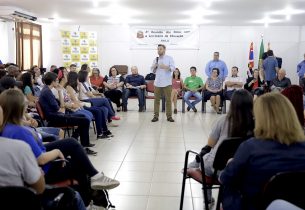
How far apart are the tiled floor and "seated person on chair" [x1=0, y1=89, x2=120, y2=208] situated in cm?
45

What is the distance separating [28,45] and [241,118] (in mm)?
11231

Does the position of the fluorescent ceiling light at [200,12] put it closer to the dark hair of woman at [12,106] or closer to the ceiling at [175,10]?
the ceiling at [175,10]

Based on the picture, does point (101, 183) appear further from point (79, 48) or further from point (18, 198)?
point (79, 48)

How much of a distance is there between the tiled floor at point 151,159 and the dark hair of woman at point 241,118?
927mm

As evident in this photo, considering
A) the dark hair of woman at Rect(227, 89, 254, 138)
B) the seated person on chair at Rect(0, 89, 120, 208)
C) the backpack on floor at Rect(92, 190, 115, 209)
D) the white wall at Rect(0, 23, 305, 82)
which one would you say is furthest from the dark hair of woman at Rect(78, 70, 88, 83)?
the white wall at Rect(0, 23, 305, 82)

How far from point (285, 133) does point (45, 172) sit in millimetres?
1753

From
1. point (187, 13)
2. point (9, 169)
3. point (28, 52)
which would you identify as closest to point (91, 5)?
point (187, 13)

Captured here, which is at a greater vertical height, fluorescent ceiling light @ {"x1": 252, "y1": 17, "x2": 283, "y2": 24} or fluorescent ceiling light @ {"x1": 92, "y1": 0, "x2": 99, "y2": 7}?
fluorescent ceiling light @ {"x1": 252, "y1": 17, "x2": 283, "y2": 24}

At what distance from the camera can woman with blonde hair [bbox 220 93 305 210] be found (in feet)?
6.02

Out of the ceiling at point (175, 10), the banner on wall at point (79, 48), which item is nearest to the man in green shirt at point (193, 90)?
the ceiling at point (175, 10)

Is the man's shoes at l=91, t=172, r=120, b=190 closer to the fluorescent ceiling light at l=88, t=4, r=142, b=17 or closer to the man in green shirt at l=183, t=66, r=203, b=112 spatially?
the man in green shirt at l=183, t=66, r=203, b=112

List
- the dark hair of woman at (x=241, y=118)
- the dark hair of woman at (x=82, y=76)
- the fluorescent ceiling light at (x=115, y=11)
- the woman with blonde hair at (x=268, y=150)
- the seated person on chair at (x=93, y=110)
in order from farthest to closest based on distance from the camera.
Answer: the fluorescent ceiling light at (x=115, y=11) → the dark hair of woman at (x=82, y=76) → the seated person on chair at (x=93, y=110) → the dark hair of woman at (x=241, y=118) → the woman with blonde hair at (x=268, y=150)

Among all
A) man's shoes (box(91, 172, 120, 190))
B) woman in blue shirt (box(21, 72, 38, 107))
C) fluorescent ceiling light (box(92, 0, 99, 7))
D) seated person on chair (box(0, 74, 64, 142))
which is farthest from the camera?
fluorescent ceiling light (box(92, 0, 99, 7))

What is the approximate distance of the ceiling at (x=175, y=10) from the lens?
8.28 m
